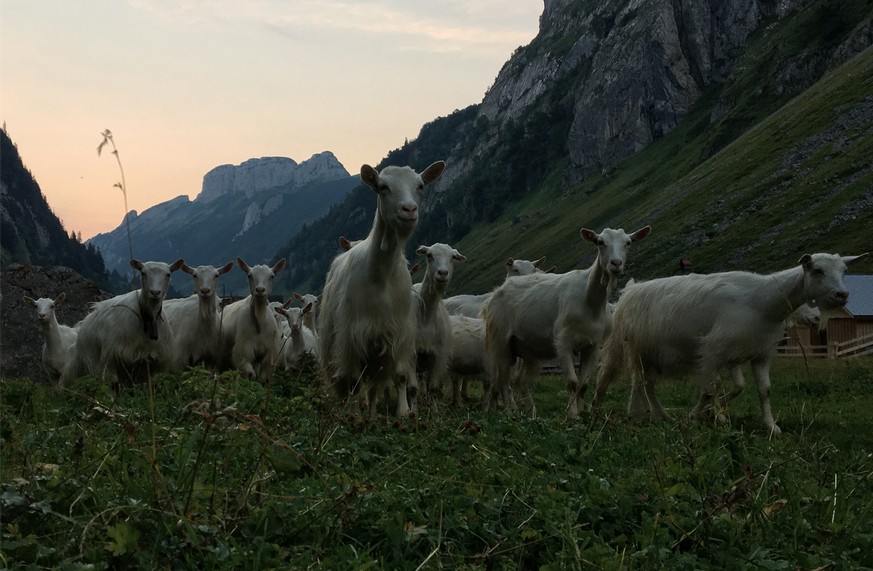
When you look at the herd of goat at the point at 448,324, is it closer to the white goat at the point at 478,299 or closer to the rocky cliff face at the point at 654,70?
the white goat at the point at 478,299

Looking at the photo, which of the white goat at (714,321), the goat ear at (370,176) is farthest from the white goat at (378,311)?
the white goat at (714,321)

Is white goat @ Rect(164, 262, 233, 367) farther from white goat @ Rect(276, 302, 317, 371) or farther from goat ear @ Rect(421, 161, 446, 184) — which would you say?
goat ear @ Rect(421, 161, 446, 184)

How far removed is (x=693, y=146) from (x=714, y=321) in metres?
132

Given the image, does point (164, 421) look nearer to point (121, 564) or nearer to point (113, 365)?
point (121, 564)

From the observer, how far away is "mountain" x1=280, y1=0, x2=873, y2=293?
79625 millimetres

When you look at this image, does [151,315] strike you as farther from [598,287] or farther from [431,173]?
[598,287]

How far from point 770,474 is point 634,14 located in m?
184

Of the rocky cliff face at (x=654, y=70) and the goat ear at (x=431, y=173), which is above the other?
the rocky cliff face at (x=654, y=70)

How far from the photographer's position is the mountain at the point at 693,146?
79.6m

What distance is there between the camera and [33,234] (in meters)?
170

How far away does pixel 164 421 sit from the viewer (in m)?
7.13

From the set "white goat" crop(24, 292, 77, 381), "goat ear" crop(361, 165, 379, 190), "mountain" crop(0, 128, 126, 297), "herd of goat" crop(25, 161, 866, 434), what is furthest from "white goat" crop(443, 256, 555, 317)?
"mountain" crop(0, 128, 126, 297)

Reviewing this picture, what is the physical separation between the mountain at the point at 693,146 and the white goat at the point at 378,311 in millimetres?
61290

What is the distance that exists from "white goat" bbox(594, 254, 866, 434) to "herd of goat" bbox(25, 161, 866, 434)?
2 centimetres
